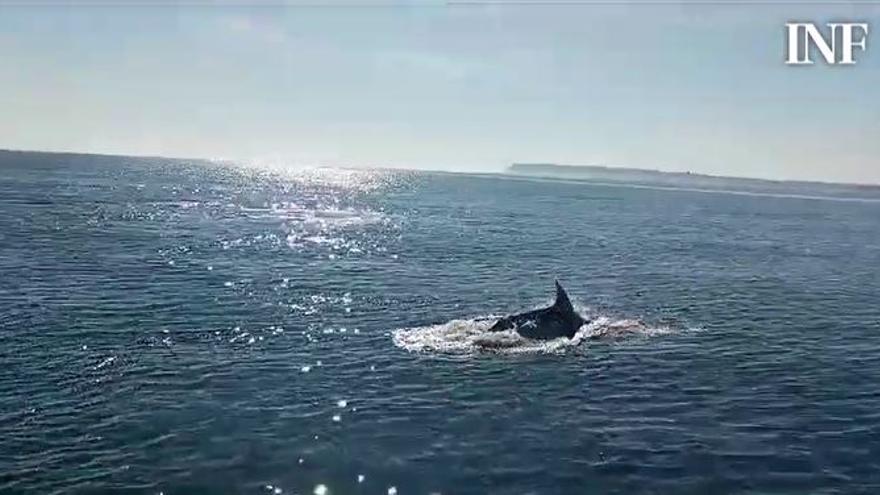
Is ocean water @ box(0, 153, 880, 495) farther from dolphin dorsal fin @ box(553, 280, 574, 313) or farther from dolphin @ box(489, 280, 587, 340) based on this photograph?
dolphin dorsal fin @ box(553, 280, 574, 313)

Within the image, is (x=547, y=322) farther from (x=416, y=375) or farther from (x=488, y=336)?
(x=416, y=375)

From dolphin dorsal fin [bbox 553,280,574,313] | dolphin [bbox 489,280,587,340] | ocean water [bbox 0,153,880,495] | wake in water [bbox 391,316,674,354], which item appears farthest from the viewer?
→ dolphin dorsal fin [bbox 553,280,574,313]

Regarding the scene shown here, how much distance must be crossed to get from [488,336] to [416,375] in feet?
26.5

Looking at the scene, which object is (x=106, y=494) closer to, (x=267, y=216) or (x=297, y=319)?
(x=297, y=319)

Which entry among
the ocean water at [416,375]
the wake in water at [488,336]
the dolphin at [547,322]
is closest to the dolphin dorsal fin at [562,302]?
the dolphin at [547,322]

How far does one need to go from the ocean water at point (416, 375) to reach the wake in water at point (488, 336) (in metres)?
0.22

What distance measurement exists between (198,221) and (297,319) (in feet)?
205

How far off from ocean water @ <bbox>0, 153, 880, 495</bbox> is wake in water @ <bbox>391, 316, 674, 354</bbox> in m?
0.22

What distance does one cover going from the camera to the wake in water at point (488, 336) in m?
38.3

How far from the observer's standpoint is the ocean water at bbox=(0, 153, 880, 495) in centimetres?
2356

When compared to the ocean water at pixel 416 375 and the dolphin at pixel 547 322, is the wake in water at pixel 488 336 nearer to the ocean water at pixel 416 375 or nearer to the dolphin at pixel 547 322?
the ocean water at pixel 416 375

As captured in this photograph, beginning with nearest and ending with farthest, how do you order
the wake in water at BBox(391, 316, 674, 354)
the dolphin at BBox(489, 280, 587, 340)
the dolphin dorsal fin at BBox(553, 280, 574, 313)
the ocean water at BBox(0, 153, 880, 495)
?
the ocean water at BBox(0, 153, 880, 495)
the wake in water at BBox(391, 316, 674, 354)
the dolphin at BBox(489, 280, 587, 340)
the dolphin dorsal fin at BBox(553, 280, 574, 313)

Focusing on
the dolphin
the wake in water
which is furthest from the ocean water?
the dolphin

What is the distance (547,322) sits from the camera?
138 ft
